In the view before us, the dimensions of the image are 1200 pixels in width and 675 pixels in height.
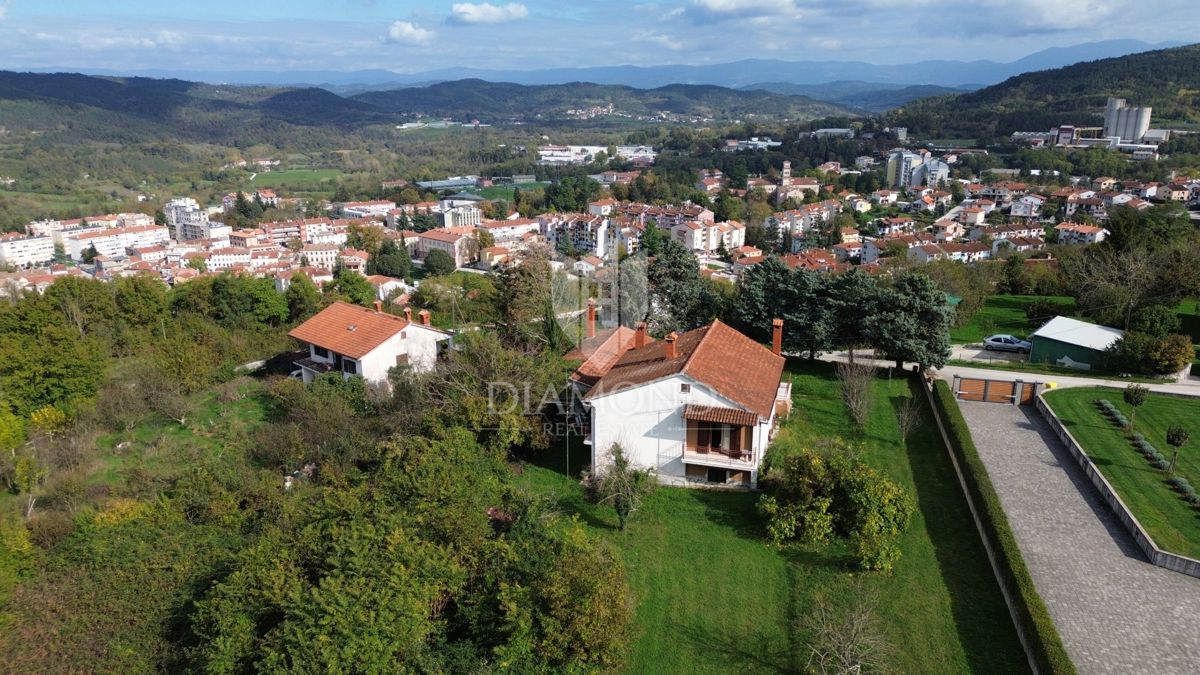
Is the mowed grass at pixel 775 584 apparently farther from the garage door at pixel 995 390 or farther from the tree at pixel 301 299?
the tree at pixel 301 299

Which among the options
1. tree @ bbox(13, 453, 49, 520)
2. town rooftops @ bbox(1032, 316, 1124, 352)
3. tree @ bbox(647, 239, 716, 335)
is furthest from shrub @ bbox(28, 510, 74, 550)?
town rooftops @ bbox(1032, 316, 1124, 352)

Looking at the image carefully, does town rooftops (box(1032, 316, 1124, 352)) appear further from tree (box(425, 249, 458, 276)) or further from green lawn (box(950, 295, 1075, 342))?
tree (box(425, 249, 458, 276))

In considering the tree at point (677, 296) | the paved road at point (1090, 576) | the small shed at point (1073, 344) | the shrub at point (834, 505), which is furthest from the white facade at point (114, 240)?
the paved road at point (1090, 576)

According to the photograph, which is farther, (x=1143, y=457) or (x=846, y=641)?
(x=1143, y=457)

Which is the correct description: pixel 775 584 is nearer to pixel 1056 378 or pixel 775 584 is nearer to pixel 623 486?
pixel 623 486

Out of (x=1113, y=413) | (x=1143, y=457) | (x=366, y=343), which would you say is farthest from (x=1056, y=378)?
(x=366, y=343)
